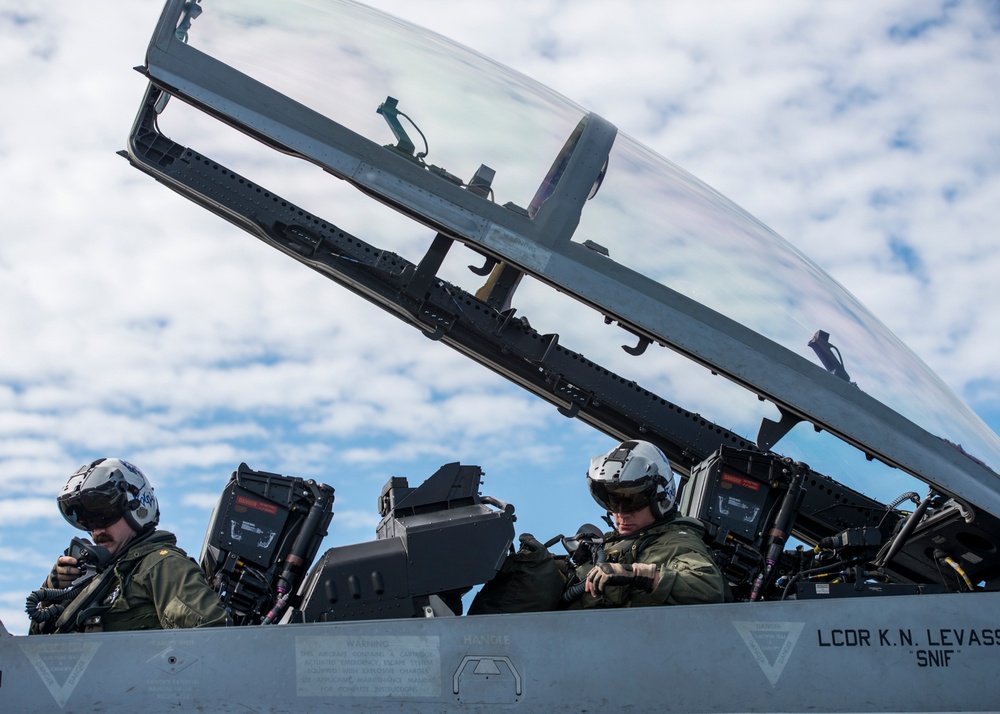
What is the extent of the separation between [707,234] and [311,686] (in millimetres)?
2294

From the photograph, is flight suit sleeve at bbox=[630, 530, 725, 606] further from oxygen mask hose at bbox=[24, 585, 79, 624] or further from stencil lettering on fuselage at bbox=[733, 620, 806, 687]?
oxygen mask hose at bbox=[24, 585, 79, 624]

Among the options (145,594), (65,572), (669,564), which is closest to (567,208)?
(669,564)

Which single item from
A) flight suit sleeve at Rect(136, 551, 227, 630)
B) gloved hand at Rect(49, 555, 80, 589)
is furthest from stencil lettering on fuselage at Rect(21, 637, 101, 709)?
gloved hand at Rect(49, 555, 80, 589)

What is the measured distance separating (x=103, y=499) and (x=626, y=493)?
2027mm

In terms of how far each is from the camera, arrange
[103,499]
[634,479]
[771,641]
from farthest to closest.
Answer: [103,499]
[634,479]
[771,641]

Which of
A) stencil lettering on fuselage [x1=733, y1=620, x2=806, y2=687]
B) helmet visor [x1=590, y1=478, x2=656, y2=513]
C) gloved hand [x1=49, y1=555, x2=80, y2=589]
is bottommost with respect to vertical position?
stencil lettering on fuselage [x1=733, y1=620, x2=806, y2=687]

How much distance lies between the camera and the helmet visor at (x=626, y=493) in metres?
3.90

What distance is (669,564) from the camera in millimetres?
3527

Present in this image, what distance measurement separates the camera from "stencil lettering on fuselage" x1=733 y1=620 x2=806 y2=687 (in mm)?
2961

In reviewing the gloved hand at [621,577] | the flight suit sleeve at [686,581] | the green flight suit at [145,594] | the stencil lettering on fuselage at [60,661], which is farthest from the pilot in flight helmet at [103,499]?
the flight suit sleeve at [686,581]

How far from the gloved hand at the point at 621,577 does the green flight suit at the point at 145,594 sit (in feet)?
4.22

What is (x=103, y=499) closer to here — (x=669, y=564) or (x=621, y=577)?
(x=621, y=577)

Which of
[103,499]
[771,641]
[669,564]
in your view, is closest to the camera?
[771,641]

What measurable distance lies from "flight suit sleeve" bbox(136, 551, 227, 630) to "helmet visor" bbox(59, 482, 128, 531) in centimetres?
36
